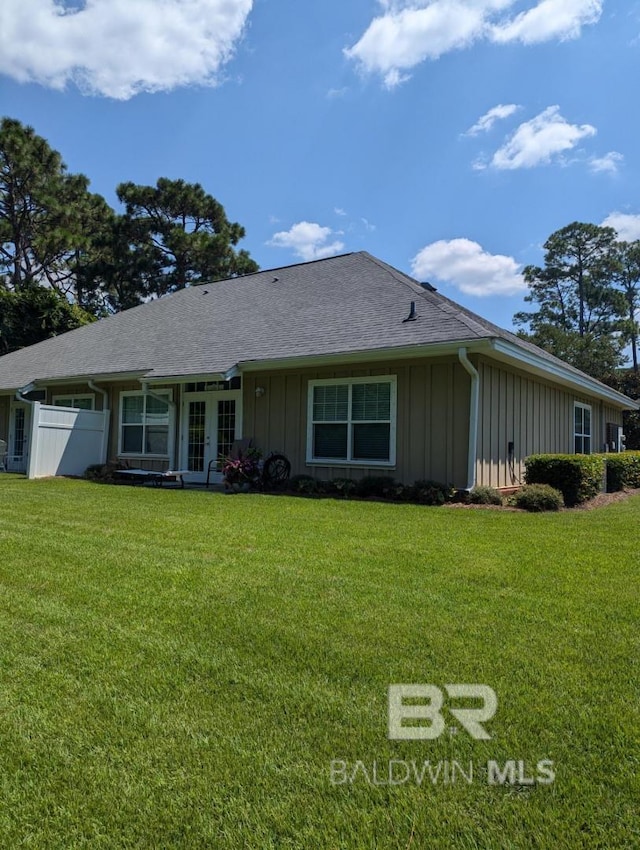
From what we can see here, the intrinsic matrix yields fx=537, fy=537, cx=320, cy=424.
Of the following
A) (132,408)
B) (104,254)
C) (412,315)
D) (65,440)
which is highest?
(104,254)

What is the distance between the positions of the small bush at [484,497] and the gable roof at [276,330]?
242cm

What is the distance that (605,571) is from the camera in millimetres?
4590

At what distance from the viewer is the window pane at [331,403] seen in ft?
35.7

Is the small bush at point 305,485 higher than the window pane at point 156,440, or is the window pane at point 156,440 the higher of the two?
the window pane at point 156,440

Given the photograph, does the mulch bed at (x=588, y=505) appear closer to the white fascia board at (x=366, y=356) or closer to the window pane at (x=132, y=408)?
the white fascia board at (x=366, y=356)

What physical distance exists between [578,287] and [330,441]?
37.1 m

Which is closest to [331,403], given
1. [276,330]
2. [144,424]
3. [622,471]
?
[276,330]

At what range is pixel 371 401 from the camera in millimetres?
10555

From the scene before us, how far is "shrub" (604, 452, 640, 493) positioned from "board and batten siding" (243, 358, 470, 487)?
15.3 ft

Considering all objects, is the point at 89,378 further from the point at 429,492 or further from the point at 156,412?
the point at 429,492

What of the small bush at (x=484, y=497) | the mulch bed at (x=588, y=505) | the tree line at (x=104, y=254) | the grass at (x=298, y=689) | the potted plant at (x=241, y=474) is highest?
the tree line at (x=104, y=254)

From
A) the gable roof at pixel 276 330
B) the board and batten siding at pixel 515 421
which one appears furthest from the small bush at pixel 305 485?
the board and batten siding at pixel 515 421

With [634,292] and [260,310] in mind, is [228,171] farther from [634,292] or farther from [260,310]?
[634,292]

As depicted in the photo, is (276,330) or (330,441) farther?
(276,330)
